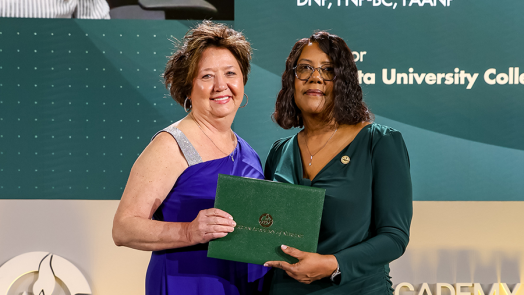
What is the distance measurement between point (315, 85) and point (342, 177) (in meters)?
0.42

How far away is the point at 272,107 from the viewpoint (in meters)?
3.43

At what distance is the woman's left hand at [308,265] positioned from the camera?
1.52m

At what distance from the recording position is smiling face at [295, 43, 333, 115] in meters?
1.86

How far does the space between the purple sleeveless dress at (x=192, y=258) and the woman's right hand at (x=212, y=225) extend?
25 cm

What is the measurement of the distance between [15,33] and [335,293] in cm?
316

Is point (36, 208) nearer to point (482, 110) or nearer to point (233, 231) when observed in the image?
point (233, 231)

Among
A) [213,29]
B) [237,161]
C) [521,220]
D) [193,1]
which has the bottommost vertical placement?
[521,220]

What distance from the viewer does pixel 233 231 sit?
158 centimetres

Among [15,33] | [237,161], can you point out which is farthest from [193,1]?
[237,161]

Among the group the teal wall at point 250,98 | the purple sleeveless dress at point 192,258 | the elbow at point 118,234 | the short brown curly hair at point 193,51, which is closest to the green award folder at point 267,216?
the purple sleeveless dress at point 192,258

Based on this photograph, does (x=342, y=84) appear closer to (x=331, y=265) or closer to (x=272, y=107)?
(x=331, y=265)

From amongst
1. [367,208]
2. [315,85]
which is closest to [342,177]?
[367,208]

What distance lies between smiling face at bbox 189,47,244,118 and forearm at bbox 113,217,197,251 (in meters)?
0.59

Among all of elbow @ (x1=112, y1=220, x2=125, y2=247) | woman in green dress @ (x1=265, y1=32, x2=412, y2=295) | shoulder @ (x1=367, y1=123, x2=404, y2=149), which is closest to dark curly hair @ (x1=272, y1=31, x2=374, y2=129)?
woman in green dress @ (x1=265, y1=32, x2=412, y2=295)
